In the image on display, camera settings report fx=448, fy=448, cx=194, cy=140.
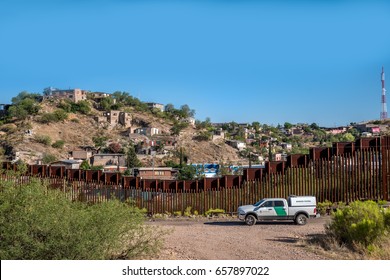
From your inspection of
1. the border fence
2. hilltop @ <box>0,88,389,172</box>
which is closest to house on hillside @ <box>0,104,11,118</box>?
hilltop @ <box>0,88,389,172</box>

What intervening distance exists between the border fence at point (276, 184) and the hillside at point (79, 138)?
250ft

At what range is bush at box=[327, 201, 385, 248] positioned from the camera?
11.9 meters

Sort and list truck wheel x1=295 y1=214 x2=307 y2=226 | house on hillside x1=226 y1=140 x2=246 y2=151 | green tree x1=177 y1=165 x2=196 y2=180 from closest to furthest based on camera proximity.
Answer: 1. truck wheel x1=295 y1=214 x2=307 y2=226
2. green tree x1=177 y1=165 x2=196 y2=180
3. house on hillside x1=226 y1=140 x2=246 y2=151

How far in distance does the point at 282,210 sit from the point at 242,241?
16.1ft

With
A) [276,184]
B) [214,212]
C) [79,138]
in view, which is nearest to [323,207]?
[276,184]

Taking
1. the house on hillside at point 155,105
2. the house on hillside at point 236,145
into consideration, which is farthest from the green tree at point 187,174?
the house on hillside at point 155,105

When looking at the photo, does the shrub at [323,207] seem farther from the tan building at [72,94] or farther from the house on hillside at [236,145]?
the tan building at [72,94]

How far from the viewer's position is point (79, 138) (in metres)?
125

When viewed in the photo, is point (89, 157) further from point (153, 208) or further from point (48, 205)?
point (48, 205)

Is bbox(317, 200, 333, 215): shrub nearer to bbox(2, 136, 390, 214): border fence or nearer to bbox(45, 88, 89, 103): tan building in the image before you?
bbox(2, 136, 390, 214): border fence

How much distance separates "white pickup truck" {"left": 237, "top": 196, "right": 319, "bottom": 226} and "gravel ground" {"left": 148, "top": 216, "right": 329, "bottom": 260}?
0.30 meters

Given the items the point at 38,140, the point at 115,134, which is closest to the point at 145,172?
the point at 38,140

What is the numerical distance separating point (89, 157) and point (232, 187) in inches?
3583

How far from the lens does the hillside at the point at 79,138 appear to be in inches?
4230
